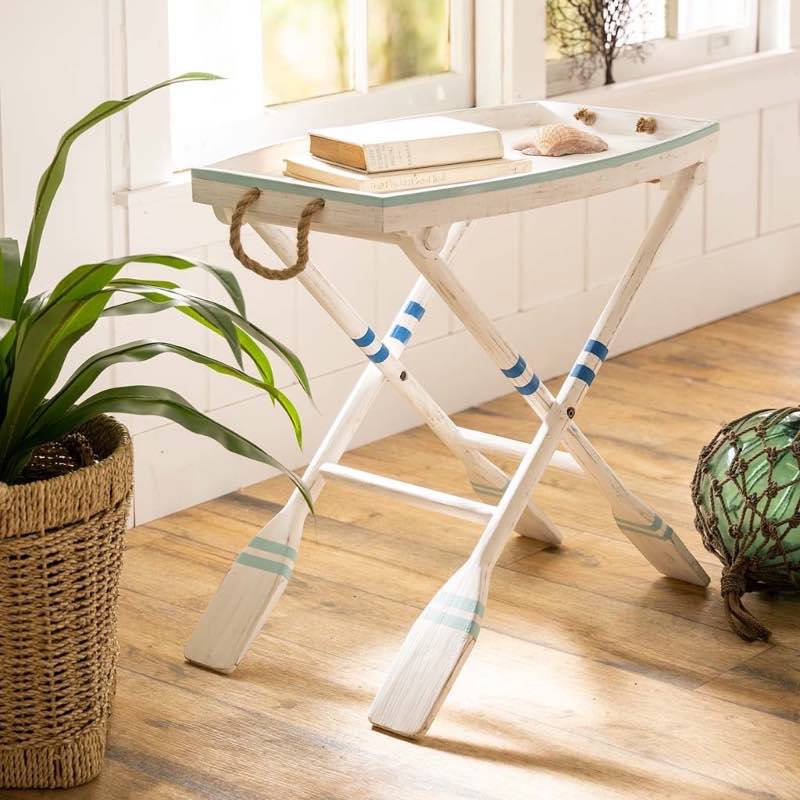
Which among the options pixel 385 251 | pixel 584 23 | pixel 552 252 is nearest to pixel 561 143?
pixel 385 251

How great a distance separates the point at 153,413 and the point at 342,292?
4.65 feet

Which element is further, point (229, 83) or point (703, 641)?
point (229, 83)

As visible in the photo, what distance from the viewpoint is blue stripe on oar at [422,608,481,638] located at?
7.30 feet

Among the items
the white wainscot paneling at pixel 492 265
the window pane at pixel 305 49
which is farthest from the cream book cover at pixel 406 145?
the white wainscot paneling at pixel 492 265

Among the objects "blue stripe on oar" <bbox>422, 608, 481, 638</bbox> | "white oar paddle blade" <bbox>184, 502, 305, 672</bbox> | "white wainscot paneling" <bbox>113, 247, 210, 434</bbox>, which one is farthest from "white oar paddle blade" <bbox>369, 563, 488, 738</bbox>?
"white wainscot paneling" <bbox>113, 247, 210, 434</bbox>

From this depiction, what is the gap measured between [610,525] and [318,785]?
1120 mm

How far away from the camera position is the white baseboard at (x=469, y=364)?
10.1 ft

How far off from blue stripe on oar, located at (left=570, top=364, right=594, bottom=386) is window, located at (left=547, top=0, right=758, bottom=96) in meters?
1.62

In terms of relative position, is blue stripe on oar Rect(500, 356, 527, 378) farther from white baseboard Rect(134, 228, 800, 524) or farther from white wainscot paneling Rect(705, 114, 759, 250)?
white wainscot paneling Rect(705, 114, 759, 250)

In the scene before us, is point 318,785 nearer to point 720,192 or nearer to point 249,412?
point 249,412

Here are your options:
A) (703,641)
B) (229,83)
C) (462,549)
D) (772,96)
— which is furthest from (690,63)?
(703,641)

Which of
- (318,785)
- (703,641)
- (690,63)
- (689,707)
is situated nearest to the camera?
(318,785)

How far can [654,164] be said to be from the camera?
7.48 ft

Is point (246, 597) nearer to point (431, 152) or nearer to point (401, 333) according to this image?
point (401, 333)
